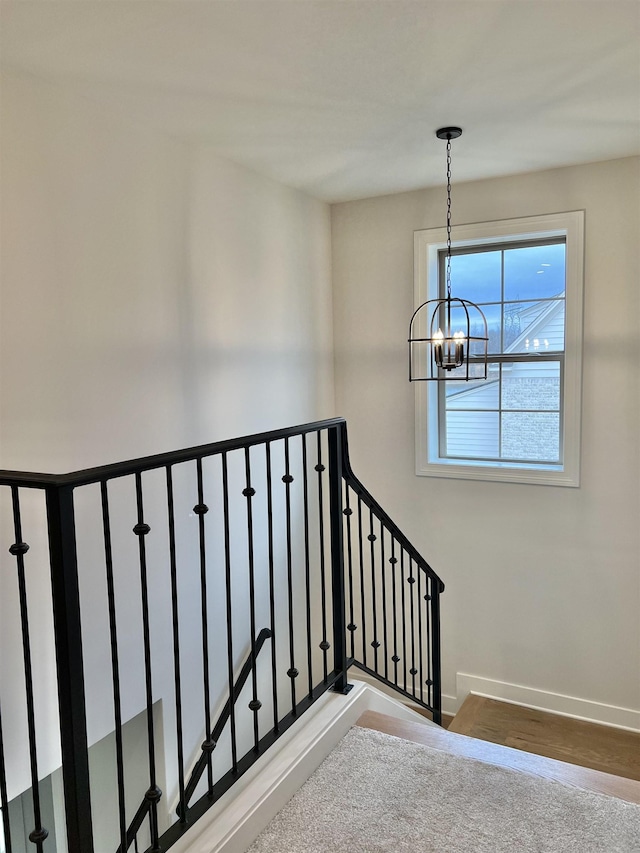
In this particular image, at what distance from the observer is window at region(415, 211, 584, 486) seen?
12.4ft

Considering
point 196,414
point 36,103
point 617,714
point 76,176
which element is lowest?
point 617,714

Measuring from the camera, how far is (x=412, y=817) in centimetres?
174

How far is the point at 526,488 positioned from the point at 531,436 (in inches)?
13.6

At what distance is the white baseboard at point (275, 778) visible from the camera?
157cm

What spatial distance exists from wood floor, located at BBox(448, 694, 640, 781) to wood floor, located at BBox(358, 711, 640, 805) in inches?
63.5

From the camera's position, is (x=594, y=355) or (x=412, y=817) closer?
(x=412, y=817)

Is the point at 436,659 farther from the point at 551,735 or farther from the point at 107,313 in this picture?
the point at 107,313

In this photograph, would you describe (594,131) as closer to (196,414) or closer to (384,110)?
(384,110)

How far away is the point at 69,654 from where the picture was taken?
1.20m

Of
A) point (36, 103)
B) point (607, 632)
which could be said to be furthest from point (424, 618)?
point (36, 103)

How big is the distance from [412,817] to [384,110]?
8.82 ft

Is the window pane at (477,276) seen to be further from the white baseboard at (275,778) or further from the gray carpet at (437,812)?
the gray carpet at (437,812)

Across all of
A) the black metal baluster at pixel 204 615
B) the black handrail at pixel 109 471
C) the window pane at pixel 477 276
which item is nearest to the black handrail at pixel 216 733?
the black metal baluster at pixel 204 615

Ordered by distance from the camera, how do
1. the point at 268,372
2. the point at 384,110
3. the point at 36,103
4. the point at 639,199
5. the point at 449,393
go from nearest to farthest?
the point at 36,103 → the point at 384,110 → the point at 639,199 → the point at 268,372 → the point at 449,393
